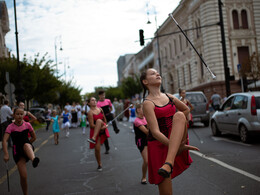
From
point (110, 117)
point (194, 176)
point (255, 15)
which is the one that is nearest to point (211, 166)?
point (194, 176)

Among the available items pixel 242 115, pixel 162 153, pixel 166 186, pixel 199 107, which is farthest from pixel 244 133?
pixel 166 186

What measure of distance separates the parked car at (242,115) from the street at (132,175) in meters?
0.51

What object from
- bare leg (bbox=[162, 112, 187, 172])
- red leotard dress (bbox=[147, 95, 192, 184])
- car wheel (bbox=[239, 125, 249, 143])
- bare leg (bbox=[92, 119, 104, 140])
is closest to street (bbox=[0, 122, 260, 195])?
car wheel (bbox=[239, 125, 249, 143])

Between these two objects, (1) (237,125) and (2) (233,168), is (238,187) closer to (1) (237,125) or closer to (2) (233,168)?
(2) (233,168)

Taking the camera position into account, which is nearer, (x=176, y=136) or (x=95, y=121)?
(x=176, y=136)

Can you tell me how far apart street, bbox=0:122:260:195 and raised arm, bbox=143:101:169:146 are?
7.50ft

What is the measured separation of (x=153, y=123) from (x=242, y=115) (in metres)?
8.01

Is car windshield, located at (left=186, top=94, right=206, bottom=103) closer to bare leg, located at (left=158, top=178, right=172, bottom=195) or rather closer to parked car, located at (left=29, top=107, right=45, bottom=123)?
bare leg, located at (left=158, top=178, right=172, bottom=195)

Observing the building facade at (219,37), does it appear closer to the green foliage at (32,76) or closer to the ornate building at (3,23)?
the green foliage at (32,76)

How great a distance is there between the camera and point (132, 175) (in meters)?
7.13

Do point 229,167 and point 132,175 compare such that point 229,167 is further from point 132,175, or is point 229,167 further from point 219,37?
point 219,37

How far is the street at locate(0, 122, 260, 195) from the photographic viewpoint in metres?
5.79

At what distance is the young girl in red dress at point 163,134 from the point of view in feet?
10.7

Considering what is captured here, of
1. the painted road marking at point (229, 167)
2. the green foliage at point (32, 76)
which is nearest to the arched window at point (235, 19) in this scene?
the green foliage at point (32, 76)
